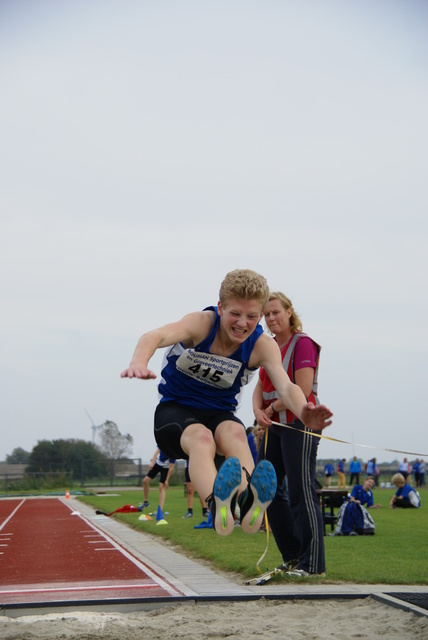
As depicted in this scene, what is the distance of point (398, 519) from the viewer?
14.1m

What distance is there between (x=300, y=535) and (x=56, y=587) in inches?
89.1

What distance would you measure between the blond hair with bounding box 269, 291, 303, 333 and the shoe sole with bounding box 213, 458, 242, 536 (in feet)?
7.67

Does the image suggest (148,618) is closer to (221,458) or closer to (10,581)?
(221,458)

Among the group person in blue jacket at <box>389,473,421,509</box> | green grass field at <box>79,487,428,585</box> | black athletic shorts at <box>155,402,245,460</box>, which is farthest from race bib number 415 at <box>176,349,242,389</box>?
person in blue jacket at <box>389,473,421,509</box>

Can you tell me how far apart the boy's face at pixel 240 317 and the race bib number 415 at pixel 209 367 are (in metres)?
0.20

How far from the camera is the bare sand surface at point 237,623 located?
4.52m

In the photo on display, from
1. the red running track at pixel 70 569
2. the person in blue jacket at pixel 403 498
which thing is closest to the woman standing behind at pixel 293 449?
the red running track at pixel 70 569

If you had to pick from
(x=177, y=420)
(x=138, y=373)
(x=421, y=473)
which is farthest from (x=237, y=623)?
(x=421, y=473)

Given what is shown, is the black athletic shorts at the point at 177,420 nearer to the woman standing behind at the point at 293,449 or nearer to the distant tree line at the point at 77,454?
the woman standing behind at the point at 293,449

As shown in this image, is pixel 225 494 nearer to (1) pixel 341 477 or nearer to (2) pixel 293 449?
(2) pixel 293 449

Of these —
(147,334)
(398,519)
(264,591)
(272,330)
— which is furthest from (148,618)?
(398,519)

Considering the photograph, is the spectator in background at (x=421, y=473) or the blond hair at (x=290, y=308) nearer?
the blond hair at (x=290, y=308)

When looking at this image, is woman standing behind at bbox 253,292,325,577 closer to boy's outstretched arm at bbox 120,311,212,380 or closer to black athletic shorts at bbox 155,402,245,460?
black athletic shorts at bbox 155,402,245,460

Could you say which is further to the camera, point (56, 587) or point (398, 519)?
point (398, 519)
